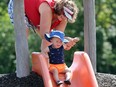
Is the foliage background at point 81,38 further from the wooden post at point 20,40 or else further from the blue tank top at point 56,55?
the blue tank top at point 56,55

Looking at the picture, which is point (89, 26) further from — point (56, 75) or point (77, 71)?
point (56, 75)

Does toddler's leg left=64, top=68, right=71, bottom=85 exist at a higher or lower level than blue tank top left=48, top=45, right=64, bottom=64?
lower

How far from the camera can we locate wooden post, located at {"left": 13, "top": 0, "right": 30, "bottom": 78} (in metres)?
4.81

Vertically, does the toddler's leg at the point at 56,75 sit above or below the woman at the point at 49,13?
below

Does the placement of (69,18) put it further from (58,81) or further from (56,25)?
(58,81)

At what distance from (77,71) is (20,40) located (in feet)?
1.88

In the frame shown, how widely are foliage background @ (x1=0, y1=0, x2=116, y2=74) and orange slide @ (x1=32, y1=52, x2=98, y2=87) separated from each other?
213 inches

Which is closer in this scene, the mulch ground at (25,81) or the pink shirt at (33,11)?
the mulch ground at (25,81)

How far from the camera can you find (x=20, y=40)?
4.84 meters

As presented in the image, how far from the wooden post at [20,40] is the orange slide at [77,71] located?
0.28 ft

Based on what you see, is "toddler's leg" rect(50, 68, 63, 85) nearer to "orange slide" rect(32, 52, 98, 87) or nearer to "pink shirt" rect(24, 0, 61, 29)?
"orange slide" rect(32, 52, 98, 87)

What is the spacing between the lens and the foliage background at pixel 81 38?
10.5 m

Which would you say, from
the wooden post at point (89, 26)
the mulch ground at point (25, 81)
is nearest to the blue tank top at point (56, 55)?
the mulch ground at point (25, 81)

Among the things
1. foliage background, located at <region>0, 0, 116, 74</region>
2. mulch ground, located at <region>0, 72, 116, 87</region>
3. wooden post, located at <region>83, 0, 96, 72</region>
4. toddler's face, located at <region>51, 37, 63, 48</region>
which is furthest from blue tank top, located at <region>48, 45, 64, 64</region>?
foliage background, located at <region>0, 0, 116, 74</region>
